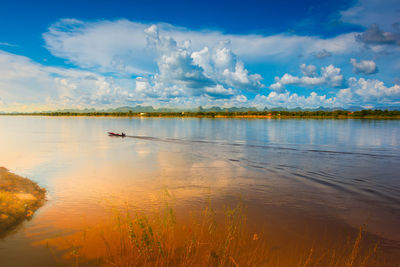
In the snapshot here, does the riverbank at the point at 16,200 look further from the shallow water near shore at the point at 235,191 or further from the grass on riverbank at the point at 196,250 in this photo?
the grass on riverbank at the point at 196,250

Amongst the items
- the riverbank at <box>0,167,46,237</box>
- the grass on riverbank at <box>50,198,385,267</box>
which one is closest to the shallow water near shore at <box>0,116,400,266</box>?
the riverbank at <box>0,167,46,237</box>

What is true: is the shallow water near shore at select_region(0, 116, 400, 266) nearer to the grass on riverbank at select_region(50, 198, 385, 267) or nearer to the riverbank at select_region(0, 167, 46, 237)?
the riverbank at select_region(0, 167, 46, 237)

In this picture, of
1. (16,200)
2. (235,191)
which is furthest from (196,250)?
(16,200)

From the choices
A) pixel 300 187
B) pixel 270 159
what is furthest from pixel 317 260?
pixel 270 159

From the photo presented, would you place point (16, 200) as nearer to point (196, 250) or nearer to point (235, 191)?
point (196, 250)

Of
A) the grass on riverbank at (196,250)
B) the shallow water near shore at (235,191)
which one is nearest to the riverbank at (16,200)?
the shallow water near shore at (235,191)

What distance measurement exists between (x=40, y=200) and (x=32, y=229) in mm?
3953

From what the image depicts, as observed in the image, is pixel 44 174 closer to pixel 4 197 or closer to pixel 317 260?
pixel 4 197

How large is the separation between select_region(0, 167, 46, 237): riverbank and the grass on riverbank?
3782mm

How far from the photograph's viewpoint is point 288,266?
798 centimetres

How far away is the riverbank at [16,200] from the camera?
10.5m

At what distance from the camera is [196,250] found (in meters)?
7.79

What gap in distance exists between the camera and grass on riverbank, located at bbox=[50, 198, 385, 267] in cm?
759

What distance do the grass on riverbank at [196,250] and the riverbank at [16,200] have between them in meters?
3.78
